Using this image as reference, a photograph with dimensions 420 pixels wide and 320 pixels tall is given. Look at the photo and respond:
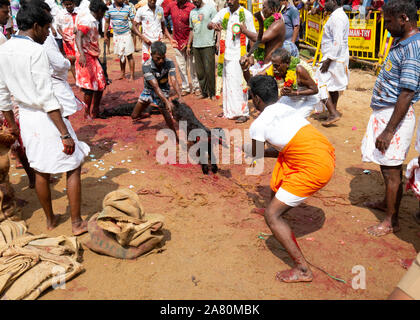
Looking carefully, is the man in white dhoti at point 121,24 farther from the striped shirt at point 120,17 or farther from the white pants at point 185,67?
the white pants at point 185,67

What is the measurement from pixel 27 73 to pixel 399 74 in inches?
134

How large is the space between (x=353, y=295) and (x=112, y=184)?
3239mm

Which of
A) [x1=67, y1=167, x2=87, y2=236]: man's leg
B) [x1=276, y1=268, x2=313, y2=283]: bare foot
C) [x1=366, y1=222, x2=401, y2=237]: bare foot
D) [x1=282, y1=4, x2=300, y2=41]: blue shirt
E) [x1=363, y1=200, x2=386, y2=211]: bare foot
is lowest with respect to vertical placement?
[x1=276, y1=268, x2=313, y2=283]: bare foot

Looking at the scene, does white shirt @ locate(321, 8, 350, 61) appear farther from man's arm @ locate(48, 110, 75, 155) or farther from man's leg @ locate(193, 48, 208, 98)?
man's arm @ locate(48, 110, 75, 155)

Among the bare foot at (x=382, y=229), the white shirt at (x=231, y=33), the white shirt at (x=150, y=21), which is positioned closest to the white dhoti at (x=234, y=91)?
the white shirt at (x=231, y=33)

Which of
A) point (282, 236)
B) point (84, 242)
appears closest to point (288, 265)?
point (282, 236)

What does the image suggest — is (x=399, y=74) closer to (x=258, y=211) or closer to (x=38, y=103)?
(x=258, y=211)

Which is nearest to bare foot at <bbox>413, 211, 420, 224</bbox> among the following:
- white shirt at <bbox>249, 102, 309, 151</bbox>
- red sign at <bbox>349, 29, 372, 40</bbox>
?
white shirt at <bbox>249, 102, 309, 151</bbox>

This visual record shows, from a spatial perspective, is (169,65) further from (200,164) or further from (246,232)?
(246,232)

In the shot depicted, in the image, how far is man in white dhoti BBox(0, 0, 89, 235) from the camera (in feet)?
10.7

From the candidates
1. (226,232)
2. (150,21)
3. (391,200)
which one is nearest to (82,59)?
(150,21)

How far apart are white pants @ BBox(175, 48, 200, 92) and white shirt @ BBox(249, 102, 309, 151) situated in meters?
5.88

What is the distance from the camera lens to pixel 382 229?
3.87 m

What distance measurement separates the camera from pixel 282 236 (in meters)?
3.12
